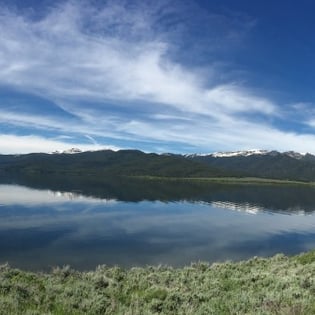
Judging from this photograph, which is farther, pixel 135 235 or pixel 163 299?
pixel 135 235

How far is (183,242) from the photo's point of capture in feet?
200

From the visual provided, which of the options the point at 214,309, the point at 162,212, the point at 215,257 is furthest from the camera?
the point at 162,212

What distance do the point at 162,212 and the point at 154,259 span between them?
175ft

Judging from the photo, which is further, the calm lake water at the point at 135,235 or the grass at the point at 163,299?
the calm lake water at the point at 135,235

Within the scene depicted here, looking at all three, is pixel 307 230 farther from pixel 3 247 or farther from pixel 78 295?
pixel 78 295

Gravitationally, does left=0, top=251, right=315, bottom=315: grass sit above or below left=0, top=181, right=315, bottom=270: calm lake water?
above

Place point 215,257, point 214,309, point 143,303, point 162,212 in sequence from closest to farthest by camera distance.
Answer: point 214,309 < point 143,303 < point 215,257 < point 162,212

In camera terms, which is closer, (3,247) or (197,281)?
(197,281)

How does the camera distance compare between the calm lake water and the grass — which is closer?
the grass

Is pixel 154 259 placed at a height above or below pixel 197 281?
below

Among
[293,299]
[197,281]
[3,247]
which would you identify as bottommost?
[3,247]

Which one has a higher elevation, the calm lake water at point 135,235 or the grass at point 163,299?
the grass at point 163,299

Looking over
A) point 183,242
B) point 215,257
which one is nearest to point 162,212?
point 183,242

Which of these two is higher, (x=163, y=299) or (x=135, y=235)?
(x=163, y=299)
